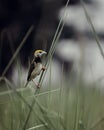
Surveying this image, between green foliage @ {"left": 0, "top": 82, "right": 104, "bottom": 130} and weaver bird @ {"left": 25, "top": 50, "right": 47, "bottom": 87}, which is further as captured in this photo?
weaver bird @ {"left": 25, "top": 50, "right": 47, "bottom": 87}

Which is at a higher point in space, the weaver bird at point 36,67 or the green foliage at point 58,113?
the weaver bird at point 36,67

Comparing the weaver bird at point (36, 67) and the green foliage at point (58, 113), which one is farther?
the weaver bird at point (36, 67)

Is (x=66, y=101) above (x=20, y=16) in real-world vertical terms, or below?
above

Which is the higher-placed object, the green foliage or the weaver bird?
the weaver bird

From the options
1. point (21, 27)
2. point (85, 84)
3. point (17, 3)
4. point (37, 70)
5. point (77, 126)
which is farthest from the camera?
point (17, 3)

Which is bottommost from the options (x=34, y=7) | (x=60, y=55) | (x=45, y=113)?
(x=60, y=55)

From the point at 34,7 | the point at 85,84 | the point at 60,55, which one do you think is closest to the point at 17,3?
the point at 34,7

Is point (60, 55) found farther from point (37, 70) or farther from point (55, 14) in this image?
point (37, 70)

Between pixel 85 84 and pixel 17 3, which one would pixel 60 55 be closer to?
pixel 17 3

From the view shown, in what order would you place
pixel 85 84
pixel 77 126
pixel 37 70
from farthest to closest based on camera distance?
pixel 85 84 < pixel 37 70 < pixel 77 126

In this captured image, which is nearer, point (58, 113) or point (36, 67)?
point (58, 113)

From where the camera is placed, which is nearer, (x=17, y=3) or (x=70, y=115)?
(x=70, y=115)
